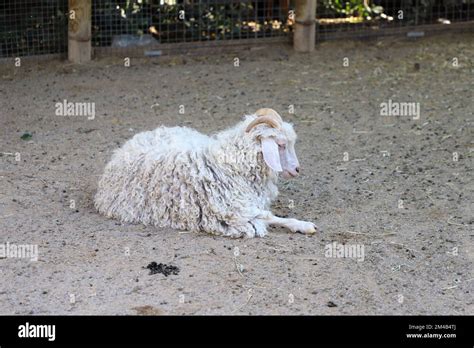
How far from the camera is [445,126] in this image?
27.7 ft

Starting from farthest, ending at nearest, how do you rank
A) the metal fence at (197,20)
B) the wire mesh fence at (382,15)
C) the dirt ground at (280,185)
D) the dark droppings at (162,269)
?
the wire mesh fence at (382,15), the metal fence at (197,20), the dark droppings at (162,269), the dirt ground at (280,185)

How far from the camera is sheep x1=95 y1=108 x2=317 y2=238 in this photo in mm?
6145

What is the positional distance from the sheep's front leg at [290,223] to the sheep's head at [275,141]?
1.05 ft

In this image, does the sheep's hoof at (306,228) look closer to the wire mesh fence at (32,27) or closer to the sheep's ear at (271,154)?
the sheep's ear at (271,154)

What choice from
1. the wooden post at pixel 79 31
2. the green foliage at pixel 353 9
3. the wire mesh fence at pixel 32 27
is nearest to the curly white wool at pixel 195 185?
the wooden post at pixel 79 31

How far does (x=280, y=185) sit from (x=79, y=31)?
13.5 feet

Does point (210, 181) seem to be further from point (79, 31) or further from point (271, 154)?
point (79, 31)

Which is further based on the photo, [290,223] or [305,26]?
[305,26]

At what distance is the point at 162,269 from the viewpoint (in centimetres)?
548

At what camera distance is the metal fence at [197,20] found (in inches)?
406

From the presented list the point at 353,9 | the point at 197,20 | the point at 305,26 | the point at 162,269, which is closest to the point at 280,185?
the point at 162,269

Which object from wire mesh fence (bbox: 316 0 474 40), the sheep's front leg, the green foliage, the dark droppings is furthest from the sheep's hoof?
the green foliage

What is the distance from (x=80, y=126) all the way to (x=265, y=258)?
3388 mm
